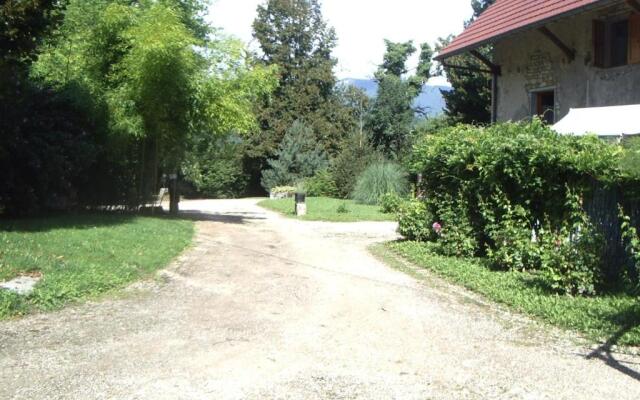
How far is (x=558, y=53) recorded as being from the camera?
635 inches

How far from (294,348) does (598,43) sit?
1247cm

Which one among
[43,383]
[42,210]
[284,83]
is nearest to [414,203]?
[42,210]

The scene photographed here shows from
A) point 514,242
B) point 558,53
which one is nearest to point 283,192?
point 558,53

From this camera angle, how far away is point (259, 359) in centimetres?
538

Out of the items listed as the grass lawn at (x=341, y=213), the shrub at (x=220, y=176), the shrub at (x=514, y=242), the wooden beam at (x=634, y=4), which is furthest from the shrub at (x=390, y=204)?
the shrub at (x=220, y=176)

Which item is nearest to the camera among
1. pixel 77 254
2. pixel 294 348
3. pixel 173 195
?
pixel 294 348

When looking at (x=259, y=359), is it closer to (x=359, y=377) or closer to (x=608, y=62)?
(x=359, y=377)

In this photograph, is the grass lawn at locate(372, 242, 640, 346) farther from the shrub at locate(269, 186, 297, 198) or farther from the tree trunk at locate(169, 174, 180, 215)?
the shrub at locate(269, 186, 297, 198)

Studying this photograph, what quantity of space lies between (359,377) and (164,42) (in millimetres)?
12849

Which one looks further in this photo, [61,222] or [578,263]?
[61,222]

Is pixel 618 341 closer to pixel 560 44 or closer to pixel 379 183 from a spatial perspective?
pixel 560 44

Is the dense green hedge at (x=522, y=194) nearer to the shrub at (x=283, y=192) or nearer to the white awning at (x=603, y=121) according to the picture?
the white awning at (x=603, y=121)

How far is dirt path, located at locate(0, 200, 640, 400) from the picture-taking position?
4.71 meters

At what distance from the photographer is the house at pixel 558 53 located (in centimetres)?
1404
